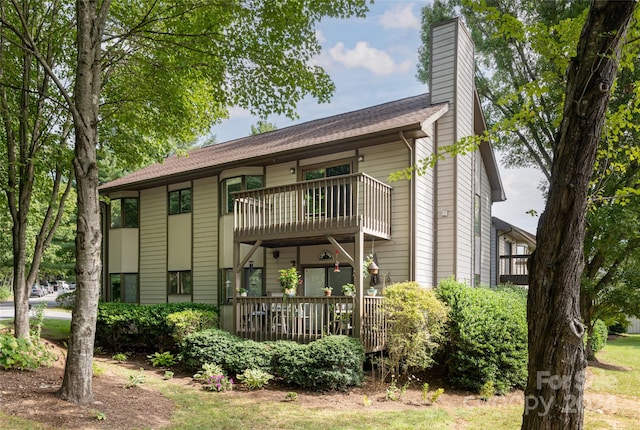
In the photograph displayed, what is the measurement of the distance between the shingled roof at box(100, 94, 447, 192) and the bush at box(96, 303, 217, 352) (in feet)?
13.4

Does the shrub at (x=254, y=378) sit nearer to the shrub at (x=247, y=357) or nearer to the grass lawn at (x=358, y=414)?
the shrub at (x=247, y=357)

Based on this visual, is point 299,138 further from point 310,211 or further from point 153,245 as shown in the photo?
point 153,245

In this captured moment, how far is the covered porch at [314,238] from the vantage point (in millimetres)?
10344

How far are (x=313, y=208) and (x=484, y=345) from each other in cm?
474

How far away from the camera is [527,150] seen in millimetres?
21844

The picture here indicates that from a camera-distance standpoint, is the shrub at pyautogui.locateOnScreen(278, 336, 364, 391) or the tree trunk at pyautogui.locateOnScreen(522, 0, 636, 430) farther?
the shrub at pyautogui.locateOnScreen(278, 336, 364, 391)

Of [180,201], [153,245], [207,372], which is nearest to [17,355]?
[207,372]

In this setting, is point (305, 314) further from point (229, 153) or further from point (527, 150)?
point (527, 150)

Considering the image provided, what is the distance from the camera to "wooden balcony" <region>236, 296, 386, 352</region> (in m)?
10.2

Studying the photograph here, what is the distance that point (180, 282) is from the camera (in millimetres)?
16312

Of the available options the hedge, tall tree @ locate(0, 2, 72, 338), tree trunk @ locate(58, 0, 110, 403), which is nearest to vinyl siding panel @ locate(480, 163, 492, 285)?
the hedge

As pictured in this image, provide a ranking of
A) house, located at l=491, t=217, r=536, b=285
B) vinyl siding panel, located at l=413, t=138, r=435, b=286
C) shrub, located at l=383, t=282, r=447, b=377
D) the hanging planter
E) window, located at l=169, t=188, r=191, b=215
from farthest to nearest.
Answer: house, located at l=491, t=217, r=536, b=285
window, located at l=169, t=188, r=191, b=215
vinyl siding panel, located at l=413, t=138, r=435, b=286
the hanging planter
shrub, located at l=383, t=282, r=447, b=377

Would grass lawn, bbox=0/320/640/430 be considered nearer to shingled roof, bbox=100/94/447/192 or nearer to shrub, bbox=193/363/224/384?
shrub, bbox=193/363/224/384

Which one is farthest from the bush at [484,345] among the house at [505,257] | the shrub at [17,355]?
the house at [505,257]
